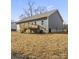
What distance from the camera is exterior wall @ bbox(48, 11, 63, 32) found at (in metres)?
1.77

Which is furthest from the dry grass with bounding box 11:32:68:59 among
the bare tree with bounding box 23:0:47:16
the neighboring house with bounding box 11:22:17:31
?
the bare tree with bounding box 23:0:47:16

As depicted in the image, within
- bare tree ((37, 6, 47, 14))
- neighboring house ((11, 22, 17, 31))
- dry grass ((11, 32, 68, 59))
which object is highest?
bare tree ((37, 6, 47, 14))

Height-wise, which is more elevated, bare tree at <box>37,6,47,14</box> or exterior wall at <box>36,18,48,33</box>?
bare tree at <box>37,6,47,14</box>

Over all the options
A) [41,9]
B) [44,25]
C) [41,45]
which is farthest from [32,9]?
[41,45]

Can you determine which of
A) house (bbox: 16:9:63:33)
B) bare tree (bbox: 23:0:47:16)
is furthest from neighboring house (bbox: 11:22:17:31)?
bare tree (bbox: 23:0:47:16)

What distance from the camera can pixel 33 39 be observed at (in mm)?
1804

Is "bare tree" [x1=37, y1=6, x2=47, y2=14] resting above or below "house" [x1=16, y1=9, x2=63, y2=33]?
above

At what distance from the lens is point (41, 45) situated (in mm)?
1784

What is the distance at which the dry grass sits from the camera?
1.76 metres

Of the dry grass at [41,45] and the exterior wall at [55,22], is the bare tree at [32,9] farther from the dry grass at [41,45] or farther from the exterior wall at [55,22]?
the dry grass at [41,45]

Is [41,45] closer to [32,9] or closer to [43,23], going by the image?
[43,23]

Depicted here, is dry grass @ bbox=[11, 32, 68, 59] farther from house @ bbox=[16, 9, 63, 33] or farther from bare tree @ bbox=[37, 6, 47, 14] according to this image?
bare tree @ bbox=[37, 6, 47, 14]

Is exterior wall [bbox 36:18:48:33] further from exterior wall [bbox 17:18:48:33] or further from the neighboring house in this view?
the neighboring house
